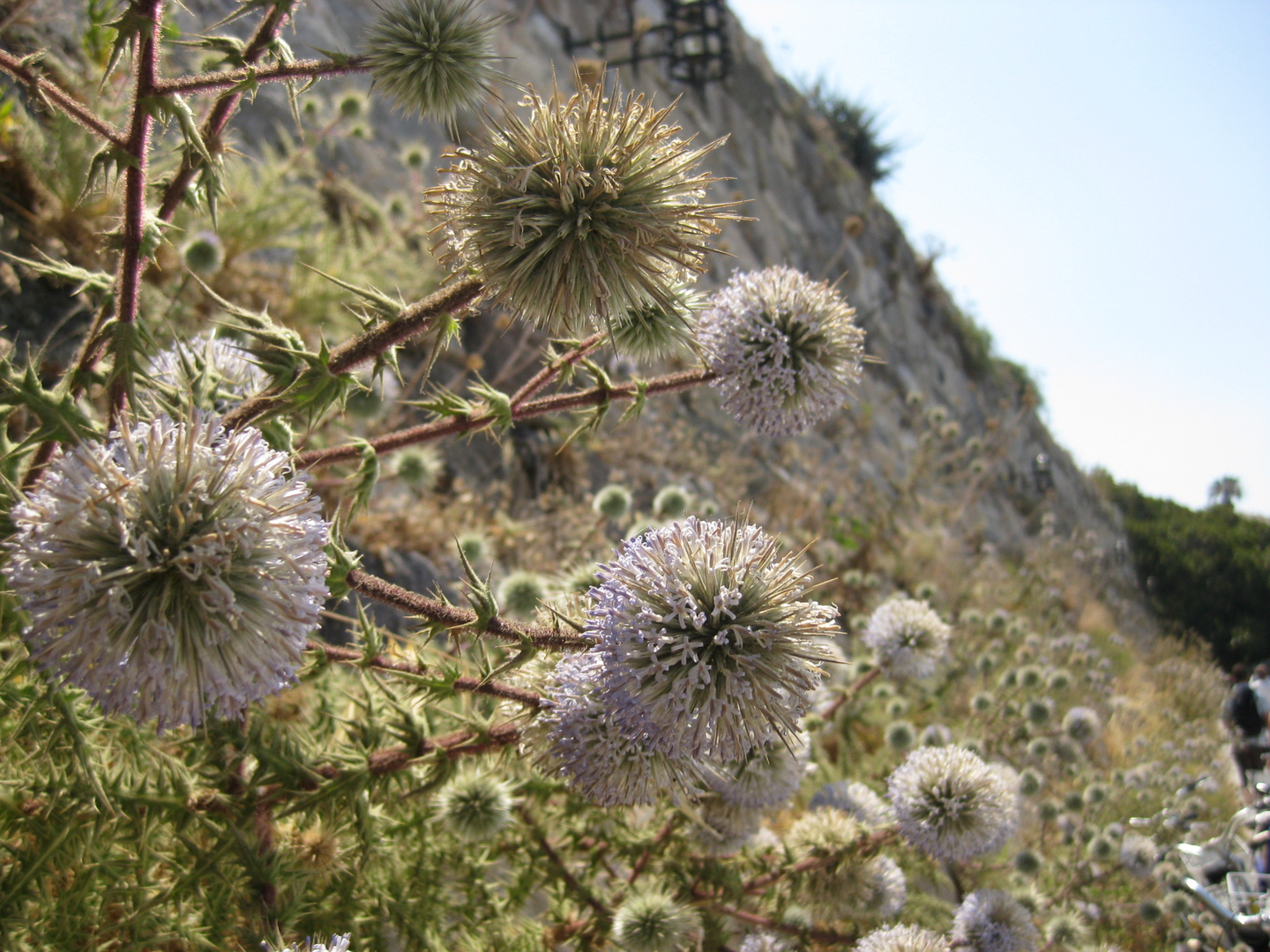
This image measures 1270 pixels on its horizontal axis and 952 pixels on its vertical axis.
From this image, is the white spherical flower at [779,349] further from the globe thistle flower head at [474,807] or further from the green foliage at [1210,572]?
the green foliage at [1210,572]

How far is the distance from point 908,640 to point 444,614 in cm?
255

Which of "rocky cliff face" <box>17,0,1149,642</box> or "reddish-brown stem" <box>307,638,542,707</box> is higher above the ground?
"rocky cliff face" <box>17,0,1149,642</box>

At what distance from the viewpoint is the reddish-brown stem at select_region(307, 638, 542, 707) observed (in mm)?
1629

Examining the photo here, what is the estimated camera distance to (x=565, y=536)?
17.3ft

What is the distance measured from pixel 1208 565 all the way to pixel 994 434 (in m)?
6.29

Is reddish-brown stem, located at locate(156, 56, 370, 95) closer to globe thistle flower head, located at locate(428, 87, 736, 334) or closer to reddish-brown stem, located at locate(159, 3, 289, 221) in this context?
reddish-brown stem, located at locate(159, 3, 289, 221)

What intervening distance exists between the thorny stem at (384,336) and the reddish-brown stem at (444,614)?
416mm

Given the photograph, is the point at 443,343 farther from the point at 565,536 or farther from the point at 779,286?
the point at 565,536

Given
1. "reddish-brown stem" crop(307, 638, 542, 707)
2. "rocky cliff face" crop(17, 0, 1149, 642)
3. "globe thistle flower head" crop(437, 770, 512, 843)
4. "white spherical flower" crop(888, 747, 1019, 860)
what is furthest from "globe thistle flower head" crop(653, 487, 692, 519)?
"reddish-brown stem" crop(307, 638, 542, 707)

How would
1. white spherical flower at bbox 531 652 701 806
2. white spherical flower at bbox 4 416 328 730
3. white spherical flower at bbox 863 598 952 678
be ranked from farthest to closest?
white spherical flower at bbox 863 598 952 678, white spherical flower at bbox 531 652 701 806, white spherical flower at bbox 4 416 328 730

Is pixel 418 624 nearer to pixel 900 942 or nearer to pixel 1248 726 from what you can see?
pixel 900 942

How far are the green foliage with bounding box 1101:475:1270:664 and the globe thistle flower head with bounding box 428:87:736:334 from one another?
17481 mm

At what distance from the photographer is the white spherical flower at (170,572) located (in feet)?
3.47

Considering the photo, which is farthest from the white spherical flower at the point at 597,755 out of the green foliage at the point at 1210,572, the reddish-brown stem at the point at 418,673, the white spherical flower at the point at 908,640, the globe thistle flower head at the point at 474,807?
the green foliage at the point at 1210,572
